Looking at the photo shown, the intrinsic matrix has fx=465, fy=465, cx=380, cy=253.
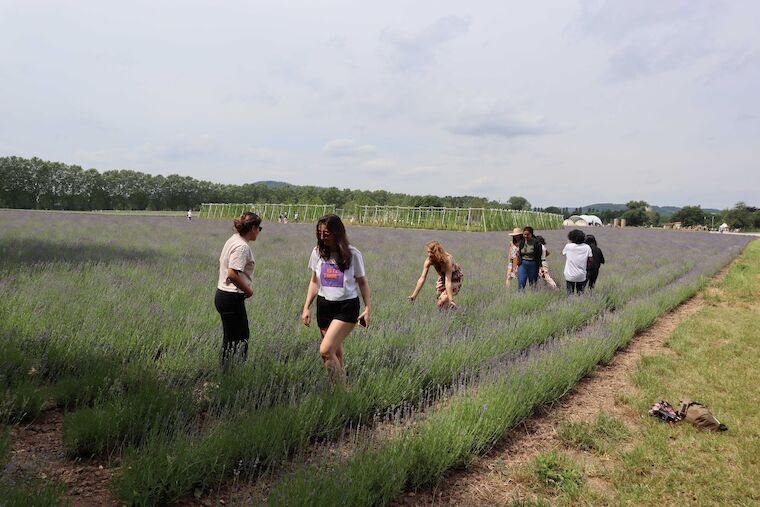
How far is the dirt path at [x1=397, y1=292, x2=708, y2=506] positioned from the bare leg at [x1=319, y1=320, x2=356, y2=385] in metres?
1.24

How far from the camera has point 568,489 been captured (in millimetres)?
3000

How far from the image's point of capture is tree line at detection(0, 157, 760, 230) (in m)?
85.5

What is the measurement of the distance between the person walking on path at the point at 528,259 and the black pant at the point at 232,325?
5.75 meters

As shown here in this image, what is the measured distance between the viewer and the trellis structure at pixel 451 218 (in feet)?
138

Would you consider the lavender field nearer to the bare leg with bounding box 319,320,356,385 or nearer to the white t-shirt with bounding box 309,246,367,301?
the bare leg with bounding box 319,320,356,385

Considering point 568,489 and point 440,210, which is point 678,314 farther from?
point 440,210

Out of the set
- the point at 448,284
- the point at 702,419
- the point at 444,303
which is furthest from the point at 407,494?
the point at 444,303

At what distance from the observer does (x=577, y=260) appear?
8.02 metres

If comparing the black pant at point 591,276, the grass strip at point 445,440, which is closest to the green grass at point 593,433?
the grass strip at point 445,440

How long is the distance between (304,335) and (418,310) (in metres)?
2.20

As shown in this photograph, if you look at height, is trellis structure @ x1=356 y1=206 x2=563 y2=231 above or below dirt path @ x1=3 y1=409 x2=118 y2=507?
above

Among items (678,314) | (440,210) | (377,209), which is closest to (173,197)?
(377,209)

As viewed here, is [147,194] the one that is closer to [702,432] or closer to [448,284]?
[448,284]

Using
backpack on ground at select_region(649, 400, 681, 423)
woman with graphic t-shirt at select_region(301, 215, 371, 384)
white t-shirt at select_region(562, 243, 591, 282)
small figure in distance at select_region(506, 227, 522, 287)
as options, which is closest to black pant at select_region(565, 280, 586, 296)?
white t-shirt at select_region(562, 243, 591, 282)
